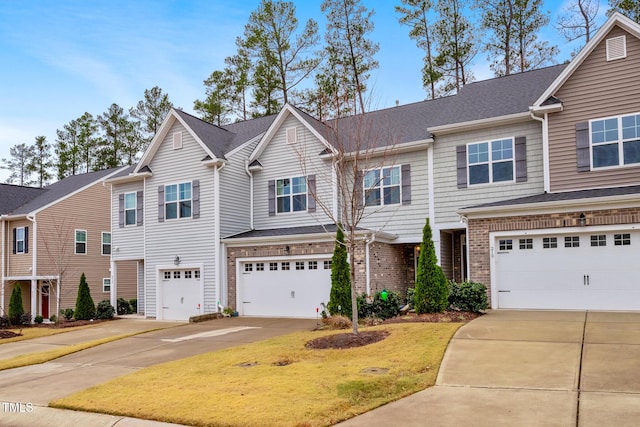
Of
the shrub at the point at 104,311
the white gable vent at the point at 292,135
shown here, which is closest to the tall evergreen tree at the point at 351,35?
the white gable vent at the point at 292,135

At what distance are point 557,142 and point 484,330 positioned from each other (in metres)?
7.51

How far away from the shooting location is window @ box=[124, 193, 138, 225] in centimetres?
2486

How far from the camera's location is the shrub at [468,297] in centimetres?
1473

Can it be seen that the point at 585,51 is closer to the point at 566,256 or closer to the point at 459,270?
the point at 566,256

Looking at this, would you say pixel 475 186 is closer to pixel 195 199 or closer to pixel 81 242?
pixel 195 199

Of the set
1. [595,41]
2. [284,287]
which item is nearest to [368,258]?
[284,287]

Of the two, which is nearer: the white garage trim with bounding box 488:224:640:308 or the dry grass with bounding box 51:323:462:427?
the dry grass with bounding box 51:323:462:427

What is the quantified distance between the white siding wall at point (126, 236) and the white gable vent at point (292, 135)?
7.68 metres

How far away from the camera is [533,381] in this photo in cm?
807

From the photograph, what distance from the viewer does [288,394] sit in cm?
818

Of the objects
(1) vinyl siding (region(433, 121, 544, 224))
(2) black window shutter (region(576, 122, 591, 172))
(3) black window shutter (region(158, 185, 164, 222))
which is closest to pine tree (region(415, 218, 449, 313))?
(1) vinyl siding (region(433, 121, 544, 224))

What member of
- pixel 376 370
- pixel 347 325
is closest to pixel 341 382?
pixel 376 370

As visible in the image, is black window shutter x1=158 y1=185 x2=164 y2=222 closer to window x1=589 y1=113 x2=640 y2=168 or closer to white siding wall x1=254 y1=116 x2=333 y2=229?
white siding wall x1=254 y1=116 x2=333 y2=229

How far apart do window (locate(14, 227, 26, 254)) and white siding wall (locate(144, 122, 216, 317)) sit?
10.1m
